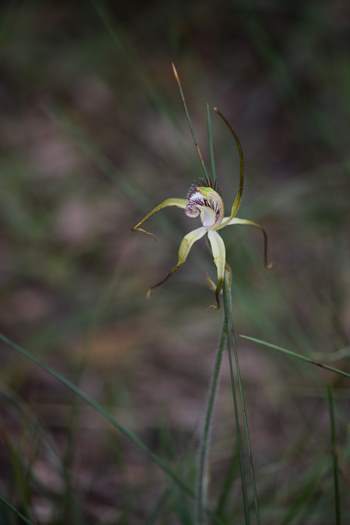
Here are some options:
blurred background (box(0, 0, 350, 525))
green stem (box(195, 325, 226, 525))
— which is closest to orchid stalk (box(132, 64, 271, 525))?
green stem (box(195, 325, 226, 525))

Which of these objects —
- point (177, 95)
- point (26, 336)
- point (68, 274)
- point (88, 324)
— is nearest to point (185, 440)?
point (88, 324)

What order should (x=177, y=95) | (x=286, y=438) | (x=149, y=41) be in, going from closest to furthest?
(x=286, y=438)
(x=177, y=95)
(x=149, y=41)

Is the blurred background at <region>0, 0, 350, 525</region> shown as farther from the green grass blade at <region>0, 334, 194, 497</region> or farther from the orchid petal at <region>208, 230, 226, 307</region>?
the orchid petal at <region>208, 230, 226, 307</region>

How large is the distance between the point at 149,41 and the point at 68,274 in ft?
5.19

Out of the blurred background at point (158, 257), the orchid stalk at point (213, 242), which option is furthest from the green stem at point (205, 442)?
the blurred background at point (158, 257)

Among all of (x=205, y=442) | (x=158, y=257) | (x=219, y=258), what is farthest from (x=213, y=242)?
(x=158, y=257)

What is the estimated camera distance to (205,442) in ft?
3.52

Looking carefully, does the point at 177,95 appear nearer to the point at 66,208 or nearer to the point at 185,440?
the point at 66,208

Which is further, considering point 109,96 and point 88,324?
point 109,96

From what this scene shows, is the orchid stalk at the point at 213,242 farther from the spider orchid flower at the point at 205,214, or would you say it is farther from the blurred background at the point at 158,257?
the blurred background at the point at 158,257

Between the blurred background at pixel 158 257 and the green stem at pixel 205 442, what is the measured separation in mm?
124

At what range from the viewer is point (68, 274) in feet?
8.00

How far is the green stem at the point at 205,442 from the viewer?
3.26 ft

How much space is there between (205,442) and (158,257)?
1515 millimetres
